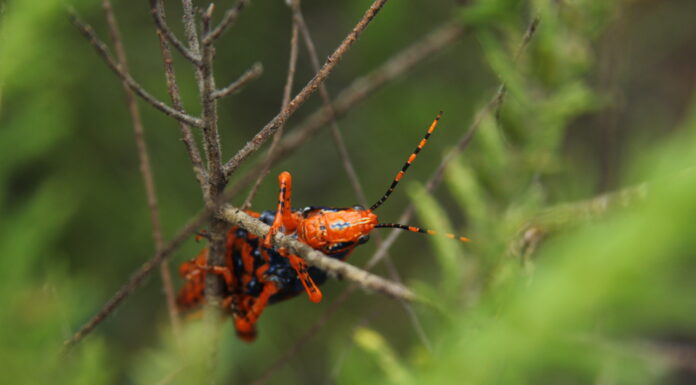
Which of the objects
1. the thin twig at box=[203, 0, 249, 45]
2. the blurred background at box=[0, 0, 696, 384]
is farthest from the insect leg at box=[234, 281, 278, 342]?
the thin twig at box=[203, 0, 249, 45]

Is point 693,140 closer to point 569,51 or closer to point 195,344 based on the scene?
point 195,344

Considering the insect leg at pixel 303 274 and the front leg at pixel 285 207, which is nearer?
the front leg at pixel 285 207

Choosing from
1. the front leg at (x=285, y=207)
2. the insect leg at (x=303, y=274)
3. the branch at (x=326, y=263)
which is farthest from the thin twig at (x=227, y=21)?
the insect leg at (x=303, y=274)

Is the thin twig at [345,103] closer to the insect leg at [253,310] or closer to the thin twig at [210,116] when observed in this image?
the thin twig at [210,116]

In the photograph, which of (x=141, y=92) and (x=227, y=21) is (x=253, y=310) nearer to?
(x=141, y=92)

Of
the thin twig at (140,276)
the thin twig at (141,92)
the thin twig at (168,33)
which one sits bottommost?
the thin twig at (140,276)

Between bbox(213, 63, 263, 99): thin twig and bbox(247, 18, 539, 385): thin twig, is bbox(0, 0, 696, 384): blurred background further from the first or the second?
bbox(213, 63, 263, 99): thin twig
